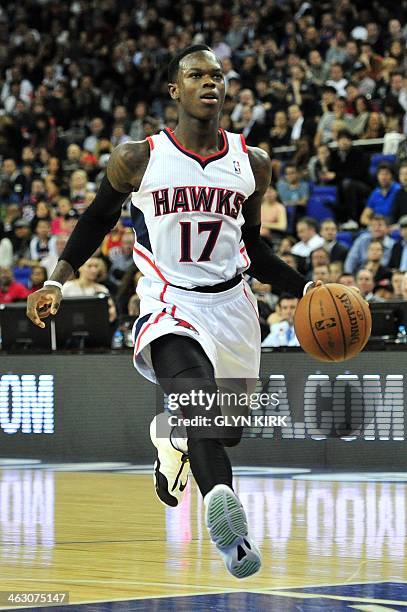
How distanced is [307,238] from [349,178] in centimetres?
186

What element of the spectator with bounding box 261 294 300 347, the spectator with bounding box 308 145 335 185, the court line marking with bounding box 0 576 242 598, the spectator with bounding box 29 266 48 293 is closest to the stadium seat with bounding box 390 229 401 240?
the spectator with bounding box 308 145 335 185

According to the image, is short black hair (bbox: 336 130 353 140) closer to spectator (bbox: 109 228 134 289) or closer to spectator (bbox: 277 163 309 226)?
spectator (bbox: 277 163 309 226)

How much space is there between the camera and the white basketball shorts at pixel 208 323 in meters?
5.13

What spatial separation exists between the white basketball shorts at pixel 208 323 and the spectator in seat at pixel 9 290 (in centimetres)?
881

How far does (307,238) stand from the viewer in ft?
44.4

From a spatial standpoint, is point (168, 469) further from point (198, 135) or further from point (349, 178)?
point (349, 178)

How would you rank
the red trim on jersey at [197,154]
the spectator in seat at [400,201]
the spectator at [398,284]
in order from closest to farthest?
the red trim on jersey at [197,154]
the spectator at [398,284]
the spectator in seat at [400,201]

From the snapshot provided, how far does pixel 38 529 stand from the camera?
6945 mm

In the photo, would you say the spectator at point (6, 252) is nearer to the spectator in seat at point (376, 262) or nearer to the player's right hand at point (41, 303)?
the spectator in seat at point (376, 262)

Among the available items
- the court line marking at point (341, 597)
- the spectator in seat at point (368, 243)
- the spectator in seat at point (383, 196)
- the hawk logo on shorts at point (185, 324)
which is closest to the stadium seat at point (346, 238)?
the spectator in seat at point (383, 196)

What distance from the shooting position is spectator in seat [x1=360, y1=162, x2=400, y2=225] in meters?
13.8

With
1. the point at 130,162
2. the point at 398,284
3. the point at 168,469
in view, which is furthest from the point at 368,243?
the point at 130,162

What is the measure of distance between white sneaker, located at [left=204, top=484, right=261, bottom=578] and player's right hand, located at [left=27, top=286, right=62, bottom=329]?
1.29m

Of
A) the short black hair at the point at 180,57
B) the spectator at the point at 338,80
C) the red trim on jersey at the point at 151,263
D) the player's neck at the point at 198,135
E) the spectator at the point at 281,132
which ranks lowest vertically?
the red trim on jersey at the point at 151,263
